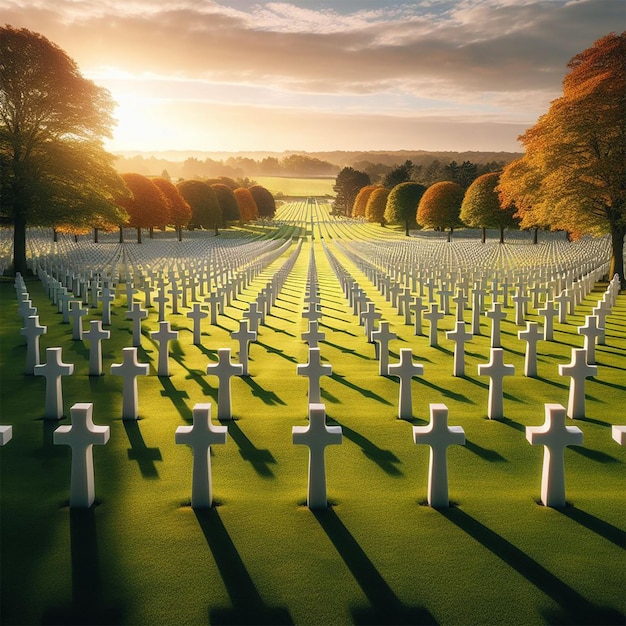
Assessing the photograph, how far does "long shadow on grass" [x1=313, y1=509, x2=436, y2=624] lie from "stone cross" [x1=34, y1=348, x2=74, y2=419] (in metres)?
3.94

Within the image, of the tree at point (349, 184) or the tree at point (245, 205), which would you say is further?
the tree at point (349, 184)

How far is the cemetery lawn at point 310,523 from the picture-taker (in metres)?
3.79

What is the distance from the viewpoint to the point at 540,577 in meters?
4.06

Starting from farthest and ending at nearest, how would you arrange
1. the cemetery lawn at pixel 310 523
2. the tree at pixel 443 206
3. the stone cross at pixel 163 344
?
the tree at pixel 443 206 < the stone cross at pixel 163 344 < the cemetery lawn at pixel 310 523

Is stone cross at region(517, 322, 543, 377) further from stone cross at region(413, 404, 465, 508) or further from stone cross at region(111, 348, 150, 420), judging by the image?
stone cross at region(111, 348, 150, 420)

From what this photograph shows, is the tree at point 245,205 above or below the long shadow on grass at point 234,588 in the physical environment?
above

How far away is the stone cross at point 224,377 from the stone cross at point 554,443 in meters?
3.44

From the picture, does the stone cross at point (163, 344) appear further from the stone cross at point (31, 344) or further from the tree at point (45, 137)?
the tree at point (45, 137)

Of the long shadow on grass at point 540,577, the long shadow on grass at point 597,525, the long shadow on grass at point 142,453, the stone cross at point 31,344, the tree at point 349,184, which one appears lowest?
the long shadow on grass at point 142,453

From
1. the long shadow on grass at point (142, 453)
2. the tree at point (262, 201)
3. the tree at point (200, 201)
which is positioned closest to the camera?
the long shadow on grass at point (142, 453)

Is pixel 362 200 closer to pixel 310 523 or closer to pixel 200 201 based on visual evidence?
pixel 200 201

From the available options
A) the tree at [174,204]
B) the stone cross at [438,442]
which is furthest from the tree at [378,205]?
the stone cross at [438,442]

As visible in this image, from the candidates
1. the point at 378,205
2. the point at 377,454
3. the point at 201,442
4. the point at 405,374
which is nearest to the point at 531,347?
the point at 405,374

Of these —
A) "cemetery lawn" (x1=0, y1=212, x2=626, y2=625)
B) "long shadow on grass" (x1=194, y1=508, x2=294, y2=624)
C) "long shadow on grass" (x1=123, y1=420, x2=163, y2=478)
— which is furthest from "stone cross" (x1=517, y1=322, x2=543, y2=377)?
"long shadow on grass" (x1=194, y1=508, x2=294, y2=624)
